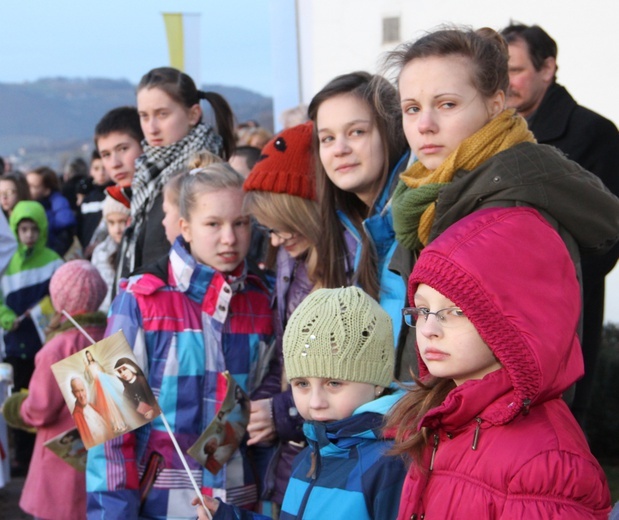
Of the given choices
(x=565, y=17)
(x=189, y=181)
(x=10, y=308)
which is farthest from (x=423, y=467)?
(x=10, y=308)

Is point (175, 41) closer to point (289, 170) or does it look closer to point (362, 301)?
point (289, 170)

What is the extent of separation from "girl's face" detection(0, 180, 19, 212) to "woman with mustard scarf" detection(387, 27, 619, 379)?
7.11 meters

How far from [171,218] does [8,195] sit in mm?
5767

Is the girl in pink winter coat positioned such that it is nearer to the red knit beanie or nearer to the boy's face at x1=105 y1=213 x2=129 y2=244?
the red knit beanie

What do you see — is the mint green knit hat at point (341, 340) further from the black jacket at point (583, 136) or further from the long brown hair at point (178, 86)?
the long brown hair at point (178, 86)

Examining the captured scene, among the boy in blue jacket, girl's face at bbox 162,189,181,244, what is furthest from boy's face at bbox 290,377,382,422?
girl's face at bbox 162,189,181,244

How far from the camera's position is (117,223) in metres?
5.82

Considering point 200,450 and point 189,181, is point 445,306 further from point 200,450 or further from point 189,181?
point 189,181

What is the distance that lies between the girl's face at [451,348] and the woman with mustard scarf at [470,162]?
16.1 inches

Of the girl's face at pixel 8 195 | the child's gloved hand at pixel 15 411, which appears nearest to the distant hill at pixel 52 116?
the girl's face at pixel 8 195

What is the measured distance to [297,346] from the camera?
2709mm

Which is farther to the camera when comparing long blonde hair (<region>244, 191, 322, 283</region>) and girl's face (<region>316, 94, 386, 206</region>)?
long blonde hair (<region>244, 191, 322, 283</region>)

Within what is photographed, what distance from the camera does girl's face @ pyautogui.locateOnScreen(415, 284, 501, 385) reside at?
6.96ft

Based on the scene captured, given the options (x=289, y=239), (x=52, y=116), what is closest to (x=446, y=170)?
(x=289, y=239)
